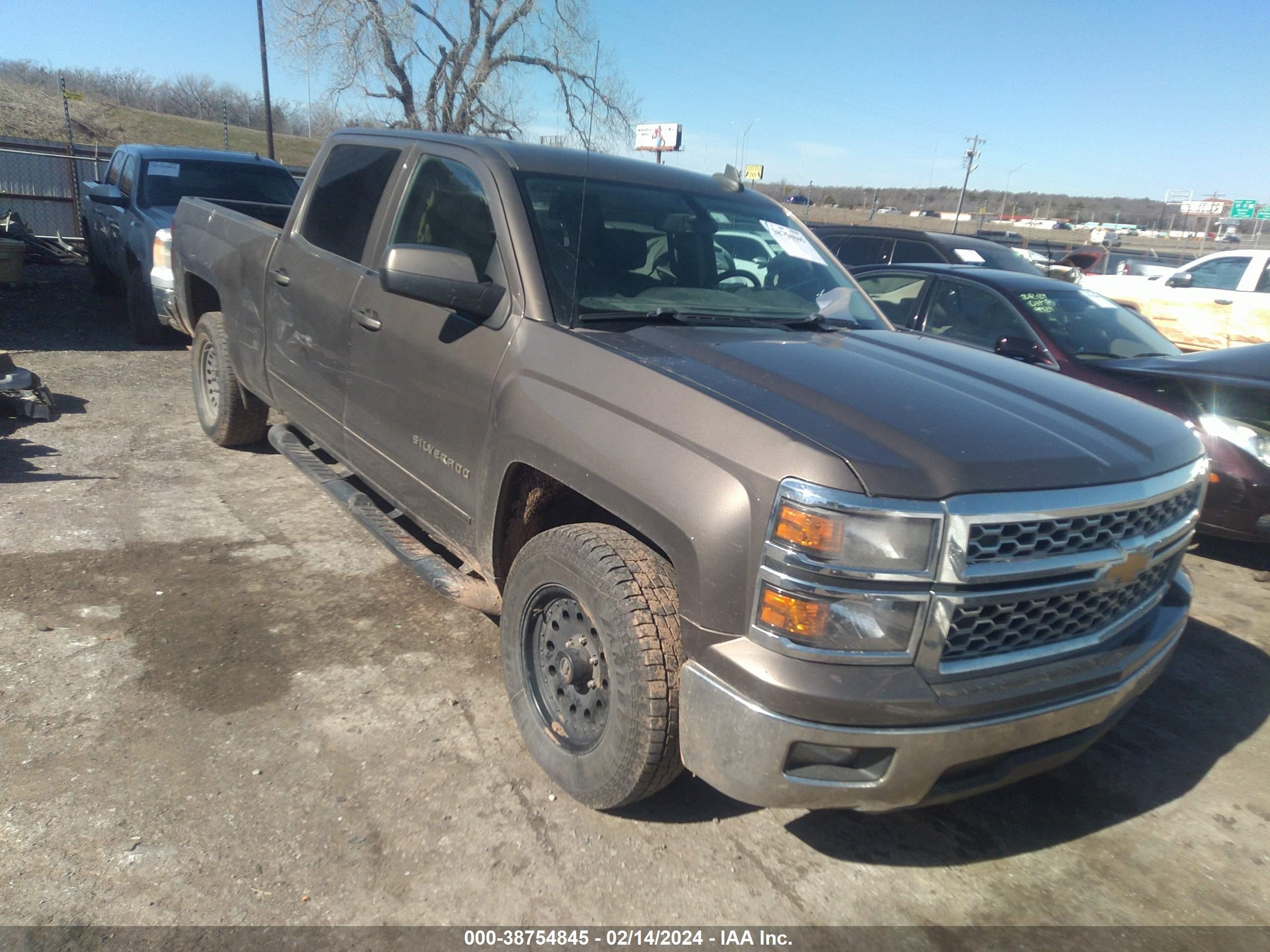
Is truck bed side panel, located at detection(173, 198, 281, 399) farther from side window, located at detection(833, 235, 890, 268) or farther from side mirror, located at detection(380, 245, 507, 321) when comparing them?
side window, located at detection(833, 235, 890, 268)

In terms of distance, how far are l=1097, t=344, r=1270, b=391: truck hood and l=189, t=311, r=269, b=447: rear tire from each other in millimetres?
5281

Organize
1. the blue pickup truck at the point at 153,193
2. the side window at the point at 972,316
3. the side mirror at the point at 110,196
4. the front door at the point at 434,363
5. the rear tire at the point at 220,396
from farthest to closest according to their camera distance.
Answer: the side mirror at the point at 110,196 < the blue pickup truck at the point at 153,193 < the side window at the point at 972,316 < the rear tire at the point at 220,396 < the front door at the point at 434,363

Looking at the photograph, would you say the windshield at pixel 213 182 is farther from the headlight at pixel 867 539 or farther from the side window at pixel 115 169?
the headlight at pixel 867 539

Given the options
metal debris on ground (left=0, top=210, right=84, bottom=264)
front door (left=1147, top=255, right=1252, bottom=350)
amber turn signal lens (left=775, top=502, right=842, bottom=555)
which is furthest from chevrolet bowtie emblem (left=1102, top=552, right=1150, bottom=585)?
metal debris on ground (left=0, top=210, right=84, bottom=264)

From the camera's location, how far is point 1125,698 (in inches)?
102

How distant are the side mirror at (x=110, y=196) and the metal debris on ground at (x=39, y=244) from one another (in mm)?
5181

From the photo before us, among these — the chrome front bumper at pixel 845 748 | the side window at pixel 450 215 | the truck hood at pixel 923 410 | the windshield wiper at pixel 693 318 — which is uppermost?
the side window at pixel 450 215

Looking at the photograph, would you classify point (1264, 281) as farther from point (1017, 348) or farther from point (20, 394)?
point (20, 394)

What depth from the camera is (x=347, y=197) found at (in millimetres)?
4234

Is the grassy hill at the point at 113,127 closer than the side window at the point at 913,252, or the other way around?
the side window at the point at 913,252

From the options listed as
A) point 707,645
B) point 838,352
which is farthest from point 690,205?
point 707,645

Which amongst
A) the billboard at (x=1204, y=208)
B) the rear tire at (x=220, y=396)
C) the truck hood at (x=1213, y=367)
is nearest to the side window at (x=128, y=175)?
the rear tire at (x=220, y=396)

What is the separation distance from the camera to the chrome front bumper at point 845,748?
2145 millimetres

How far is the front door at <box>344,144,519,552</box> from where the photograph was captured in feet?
10.3
